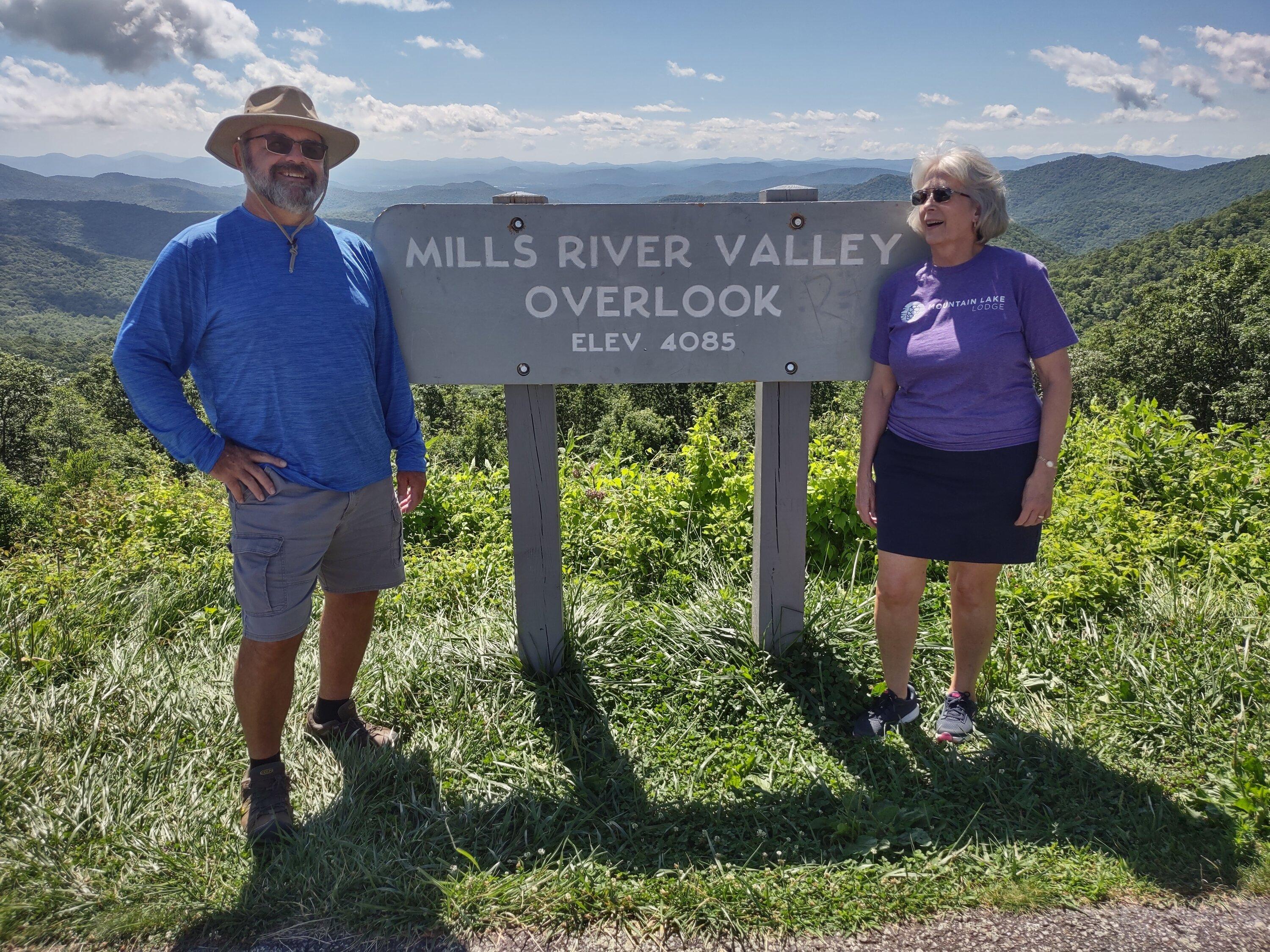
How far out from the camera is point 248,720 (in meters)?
2.17

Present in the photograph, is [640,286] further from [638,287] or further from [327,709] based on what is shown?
[327,709]

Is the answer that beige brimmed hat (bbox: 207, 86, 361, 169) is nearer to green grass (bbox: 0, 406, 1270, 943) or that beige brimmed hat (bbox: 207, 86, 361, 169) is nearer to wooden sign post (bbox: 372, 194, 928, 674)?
wooden sign post (bbox: 372, 194, 928, 674)

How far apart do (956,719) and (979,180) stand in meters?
1.62

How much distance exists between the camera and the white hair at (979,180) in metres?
2.20

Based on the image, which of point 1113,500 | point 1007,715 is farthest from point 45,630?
point 1113,500

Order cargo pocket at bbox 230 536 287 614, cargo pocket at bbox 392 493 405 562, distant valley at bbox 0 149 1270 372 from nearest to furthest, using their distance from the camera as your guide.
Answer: cargo pocket at bbox 230 536 287 614 → cargo pocket at bbox 392 493 405 562 → distant valley at bbox 0 149 1270 372

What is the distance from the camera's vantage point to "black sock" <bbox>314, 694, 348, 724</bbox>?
2.51 meters

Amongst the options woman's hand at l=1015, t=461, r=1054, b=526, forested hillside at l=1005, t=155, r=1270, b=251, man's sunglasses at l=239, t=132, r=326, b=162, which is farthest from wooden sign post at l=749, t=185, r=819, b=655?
forested hillside at l=1005, t=155, r=1270, b=251

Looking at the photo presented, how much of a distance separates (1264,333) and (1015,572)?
120 ft

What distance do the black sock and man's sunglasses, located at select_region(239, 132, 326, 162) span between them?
1.63 meters

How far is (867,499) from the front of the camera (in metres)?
2.56

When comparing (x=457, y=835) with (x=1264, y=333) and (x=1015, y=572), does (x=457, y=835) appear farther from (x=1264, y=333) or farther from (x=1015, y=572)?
(x=1264, y=333)

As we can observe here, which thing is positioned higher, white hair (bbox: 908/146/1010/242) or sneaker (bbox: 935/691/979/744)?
white hair (bbox: 908/146/1010/242)

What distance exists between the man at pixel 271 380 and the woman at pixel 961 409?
5.07ft
